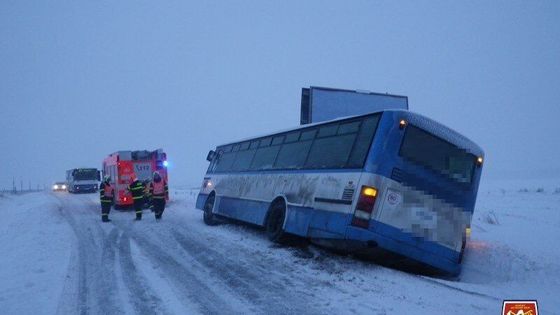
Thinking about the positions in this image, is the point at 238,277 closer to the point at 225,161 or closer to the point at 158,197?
the point at 225,161

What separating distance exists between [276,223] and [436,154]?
443cm

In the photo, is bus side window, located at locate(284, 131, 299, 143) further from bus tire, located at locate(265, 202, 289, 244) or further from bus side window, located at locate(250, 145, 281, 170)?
bus tire, located at locate(265, 202, 289, 244)

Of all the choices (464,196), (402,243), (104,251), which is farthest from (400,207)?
(104,251)

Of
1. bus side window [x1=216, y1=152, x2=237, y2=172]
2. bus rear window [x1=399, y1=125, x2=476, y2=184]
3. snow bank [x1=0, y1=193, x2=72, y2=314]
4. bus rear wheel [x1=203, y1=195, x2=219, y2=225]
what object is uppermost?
bus rear window [x1=399, y1=125, x2=476, y2=184]

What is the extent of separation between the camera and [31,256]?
9570mm

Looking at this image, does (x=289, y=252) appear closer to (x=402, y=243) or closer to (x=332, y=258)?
(x=332, y=258)

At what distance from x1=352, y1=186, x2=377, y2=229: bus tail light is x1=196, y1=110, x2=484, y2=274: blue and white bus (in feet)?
0.06

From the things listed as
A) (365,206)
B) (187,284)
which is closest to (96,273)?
(187,284)

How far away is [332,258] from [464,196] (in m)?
2.80

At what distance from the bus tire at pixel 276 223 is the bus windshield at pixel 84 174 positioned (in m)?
36.9

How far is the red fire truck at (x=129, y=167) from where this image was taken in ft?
74.8

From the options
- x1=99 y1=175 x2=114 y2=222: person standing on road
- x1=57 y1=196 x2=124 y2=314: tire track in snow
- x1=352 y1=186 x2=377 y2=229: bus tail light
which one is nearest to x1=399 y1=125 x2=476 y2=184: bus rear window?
x1=352 y1=186 x2=377 y2=229: bus tail light

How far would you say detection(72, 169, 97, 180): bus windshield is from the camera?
143 feet

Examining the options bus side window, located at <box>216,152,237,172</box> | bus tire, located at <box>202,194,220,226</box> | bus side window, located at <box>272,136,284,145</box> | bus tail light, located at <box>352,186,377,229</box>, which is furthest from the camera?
bus tire, located at <box>202,194,220,226</box>
